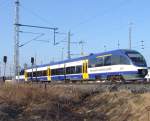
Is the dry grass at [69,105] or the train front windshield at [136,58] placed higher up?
the train front windshield at [136,58]

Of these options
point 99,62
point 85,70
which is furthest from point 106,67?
point 85,70

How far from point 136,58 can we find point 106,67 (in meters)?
3.38

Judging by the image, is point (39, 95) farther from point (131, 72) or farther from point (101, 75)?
point (101, 75)

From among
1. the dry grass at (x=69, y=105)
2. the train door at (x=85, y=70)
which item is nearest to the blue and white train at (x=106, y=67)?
the train door at (x=85, y=70)

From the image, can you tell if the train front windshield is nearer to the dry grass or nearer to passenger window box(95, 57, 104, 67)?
passenger window box(95, 57, 104, 67)

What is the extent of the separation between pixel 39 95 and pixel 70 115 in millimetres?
5531

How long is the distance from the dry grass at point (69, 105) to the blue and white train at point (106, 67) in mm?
10781

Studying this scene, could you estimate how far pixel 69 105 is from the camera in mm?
24297

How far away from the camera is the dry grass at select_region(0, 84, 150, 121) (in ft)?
61.6

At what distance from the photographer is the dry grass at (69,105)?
61.6ft

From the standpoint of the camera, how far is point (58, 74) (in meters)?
57.2

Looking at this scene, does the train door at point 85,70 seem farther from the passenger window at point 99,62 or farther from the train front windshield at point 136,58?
the train front windshield at point 136,58

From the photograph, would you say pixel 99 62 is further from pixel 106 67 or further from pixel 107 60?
pixel 106 67

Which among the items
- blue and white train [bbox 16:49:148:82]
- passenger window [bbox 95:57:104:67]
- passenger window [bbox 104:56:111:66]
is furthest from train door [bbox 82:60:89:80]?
passenger window [bbox 104:56:111:66]
